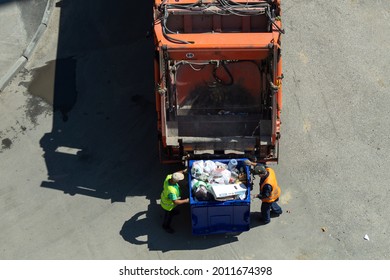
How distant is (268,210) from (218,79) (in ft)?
9.13

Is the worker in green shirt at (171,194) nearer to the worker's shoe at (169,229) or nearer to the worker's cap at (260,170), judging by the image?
the worker's shoe at (169,229)

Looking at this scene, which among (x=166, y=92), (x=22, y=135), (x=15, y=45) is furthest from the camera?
(x=15, y=45)

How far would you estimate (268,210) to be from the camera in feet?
33.1

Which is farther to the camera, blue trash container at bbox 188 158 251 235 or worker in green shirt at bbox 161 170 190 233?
worker in green shirt at bbox 161 170 190 233

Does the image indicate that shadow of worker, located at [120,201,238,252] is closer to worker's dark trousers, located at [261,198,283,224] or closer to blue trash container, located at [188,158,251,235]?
blue trash container, located at [188,158,251,235]

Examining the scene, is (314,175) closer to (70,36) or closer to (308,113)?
(308,113)

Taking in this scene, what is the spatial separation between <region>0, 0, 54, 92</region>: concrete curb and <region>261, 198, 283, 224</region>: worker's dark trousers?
6.54 metres

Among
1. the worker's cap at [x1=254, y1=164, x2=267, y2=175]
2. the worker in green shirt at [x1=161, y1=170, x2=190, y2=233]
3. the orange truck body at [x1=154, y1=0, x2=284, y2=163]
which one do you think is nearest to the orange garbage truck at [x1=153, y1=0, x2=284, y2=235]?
the orange truck body at [x1=154, y1=0, x2=284, y2=163]

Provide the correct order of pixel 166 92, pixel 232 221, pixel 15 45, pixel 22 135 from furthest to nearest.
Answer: pixel 15 45, pixel 22 135, pixel 166 92, pixel 232 221

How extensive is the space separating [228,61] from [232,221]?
3.11 meters

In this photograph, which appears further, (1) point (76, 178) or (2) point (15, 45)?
(2) point (15, 45)

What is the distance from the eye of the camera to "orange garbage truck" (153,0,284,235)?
399 inches

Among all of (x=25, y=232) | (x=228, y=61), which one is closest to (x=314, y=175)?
(x=228, y=61)

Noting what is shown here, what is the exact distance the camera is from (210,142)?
411 inches
